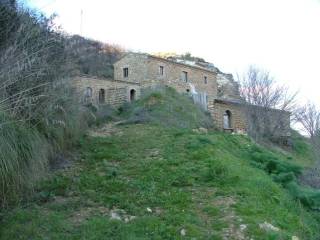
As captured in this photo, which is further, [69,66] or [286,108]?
[286,108]

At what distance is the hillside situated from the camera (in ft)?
26.5

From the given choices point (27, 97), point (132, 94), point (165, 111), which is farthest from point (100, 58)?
point (27, 97)

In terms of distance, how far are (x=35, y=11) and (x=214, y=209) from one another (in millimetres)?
5455

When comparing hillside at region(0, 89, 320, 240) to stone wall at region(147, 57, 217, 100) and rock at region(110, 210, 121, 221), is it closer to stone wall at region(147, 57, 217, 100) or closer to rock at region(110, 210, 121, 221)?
rock at region(110, 210, 121, 221)

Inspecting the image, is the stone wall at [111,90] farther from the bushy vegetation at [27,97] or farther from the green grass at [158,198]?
the bushy vegetation at [27,97]

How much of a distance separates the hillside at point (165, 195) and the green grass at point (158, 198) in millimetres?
19

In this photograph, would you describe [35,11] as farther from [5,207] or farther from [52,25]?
[5,207]

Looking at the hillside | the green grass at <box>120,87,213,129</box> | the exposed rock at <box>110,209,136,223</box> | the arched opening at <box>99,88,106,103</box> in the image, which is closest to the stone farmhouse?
the arched opening at <box>99,88,106,103</box>

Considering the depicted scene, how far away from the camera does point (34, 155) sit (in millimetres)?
7465

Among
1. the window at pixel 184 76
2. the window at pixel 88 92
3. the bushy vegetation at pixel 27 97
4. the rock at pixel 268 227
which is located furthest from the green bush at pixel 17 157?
the window at pixel 184 76

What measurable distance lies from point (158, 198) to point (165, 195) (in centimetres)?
22

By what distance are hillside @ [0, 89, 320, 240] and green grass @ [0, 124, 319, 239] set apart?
0.02 metres

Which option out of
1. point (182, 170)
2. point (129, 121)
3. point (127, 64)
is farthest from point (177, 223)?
point (127, 64)

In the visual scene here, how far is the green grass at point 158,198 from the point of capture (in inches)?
316
